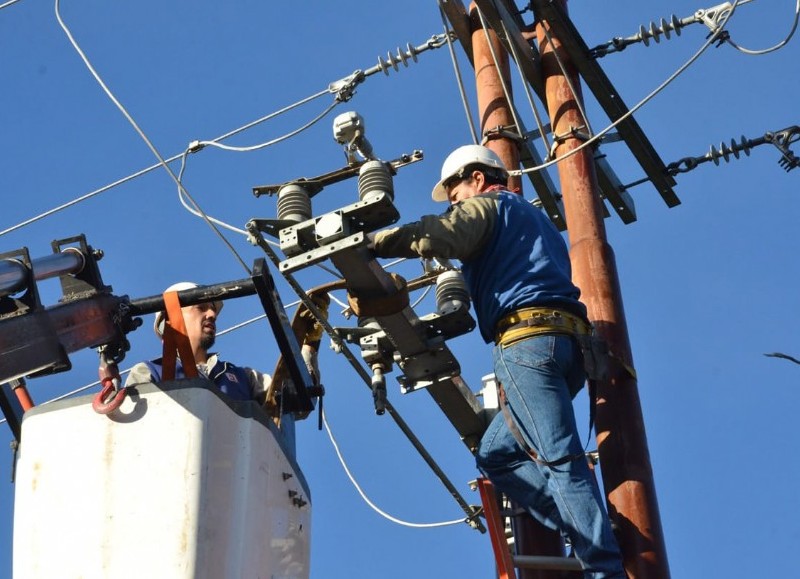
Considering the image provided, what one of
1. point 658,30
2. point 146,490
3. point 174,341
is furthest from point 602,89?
point 146,490

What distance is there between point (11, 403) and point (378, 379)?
1800 millimetres

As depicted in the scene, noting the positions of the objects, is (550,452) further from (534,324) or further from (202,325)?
(202,325)

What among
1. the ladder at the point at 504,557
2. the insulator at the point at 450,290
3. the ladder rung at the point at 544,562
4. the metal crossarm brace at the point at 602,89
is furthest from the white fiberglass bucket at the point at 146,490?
the metal crossarm brace at the point at 602,89

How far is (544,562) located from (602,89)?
10.5 feet

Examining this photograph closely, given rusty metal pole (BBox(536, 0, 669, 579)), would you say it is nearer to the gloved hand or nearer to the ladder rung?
the ladder rung

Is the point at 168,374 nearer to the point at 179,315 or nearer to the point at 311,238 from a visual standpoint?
the point at 179,315

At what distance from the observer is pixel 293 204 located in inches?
213

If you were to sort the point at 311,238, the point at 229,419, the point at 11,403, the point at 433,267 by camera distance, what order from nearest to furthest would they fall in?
1. the point at 229,419
2. the point at 11,403
3. the point at 311,238
4. the point at 433,267

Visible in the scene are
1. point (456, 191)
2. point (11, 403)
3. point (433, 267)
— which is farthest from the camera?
point (433, 267)

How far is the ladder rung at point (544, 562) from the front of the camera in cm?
537

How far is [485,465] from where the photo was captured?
5.52 metres

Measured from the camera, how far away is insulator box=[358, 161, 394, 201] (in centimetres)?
523

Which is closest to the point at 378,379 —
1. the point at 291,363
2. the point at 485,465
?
the point at 485,465

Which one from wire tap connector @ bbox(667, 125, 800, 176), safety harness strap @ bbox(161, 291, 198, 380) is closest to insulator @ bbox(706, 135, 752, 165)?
wire tap connector @ bbox(667, 125, 800, 176)
